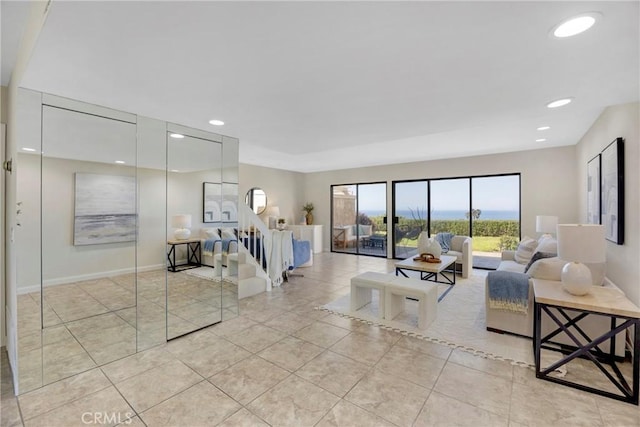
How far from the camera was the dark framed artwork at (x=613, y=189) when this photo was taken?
8.91 feet

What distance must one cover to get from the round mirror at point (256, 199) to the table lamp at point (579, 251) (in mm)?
6455

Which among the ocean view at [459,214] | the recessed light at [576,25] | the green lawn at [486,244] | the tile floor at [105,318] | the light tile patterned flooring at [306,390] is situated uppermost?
the recessed light at [576,25]

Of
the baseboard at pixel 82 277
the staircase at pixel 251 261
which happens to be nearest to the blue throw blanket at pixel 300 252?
the staircase at pixel 251 261

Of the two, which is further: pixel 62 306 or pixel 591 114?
pixel 591 114

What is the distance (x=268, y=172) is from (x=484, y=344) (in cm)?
658

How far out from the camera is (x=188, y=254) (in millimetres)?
3270

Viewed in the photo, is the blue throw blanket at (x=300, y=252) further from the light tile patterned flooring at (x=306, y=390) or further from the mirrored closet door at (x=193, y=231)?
the light tile patterned flooring at (x=306, y=390)

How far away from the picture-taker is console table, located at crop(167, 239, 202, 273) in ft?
10.2

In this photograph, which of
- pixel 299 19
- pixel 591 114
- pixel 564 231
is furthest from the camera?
pixel 591 114

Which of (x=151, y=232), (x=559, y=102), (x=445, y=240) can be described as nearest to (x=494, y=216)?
Answer: (x=445, y=240)

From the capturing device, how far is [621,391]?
2021mm

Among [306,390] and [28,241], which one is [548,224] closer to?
[306,390]

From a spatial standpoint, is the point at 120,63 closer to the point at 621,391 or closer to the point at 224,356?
the point at 224,356

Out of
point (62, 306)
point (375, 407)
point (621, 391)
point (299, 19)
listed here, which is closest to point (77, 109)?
point (62, 306)
